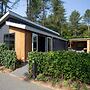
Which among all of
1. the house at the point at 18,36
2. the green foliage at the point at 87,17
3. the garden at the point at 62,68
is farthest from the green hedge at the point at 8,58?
the green foliage at the point at 87,17

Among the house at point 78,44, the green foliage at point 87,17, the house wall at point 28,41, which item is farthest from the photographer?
the green foliage at point 87,17

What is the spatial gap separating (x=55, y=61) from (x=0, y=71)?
17.7ft

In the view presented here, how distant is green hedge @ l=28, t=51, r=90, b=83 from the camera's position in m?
11.5

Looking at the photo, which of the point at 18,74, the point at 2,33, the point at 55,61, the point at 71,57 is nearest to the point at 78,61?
the point at 71,57

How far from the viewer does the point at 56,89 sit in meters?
11.3

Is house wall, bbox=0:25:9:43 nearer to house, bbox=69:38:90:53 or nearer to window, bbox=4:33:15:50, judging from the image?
window, bbox=4:33:15:50

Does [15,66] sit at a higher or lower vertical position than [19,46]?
lower

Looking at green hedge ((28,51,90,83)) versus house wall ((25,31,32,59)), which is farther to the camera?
house wall ((25,31,32,59))

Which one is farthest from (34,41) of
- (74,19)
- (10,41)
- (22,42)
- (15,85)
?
(74,19)

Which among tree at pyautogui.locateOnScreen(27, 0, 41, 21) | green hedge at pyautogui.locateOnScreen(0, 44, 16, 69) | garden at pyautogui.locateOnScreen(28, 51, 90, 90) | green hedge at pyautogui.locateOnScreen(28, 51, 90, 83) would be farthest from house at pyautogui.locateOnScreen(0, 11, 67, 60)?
tree at pyautogui.locateOnScreen(27, 0, 41, 21)

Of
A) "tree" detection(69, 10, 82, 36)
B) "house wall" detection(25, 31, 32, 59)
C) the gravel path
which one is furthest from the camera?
"tree" detection(69, 10, 82, 36)

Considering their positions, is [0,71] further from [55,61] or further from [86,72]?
[86,72]

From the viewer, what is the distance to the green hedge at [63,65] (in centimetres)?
1148

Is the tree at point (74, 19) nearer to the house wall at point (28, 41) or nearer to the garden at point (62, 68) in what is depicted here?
the house wall at point (28, 41)
